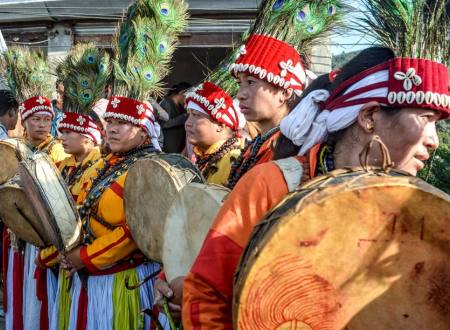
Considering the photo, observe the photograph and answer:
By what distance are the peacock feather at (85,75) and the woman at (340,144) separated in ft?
10.8

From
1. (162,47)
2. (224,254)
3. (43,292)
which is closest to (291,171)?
(224,254)

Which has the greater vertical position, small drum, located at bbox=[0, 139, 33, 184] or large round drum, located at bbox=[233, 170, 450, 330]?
large round drum, located at bbox=[233, 170, 450, 330]

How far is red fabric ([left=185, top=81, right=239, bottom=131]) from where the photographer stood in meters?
3.99

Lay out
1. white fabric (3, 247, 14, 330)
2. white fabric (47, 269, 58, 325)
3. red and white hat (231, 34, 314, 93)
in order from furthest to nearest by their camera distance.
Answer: white fabric (3, 247, 14, 330)
white fabric (47, 269, 58, 325)
red and white hat (231, 34, 314, 93)

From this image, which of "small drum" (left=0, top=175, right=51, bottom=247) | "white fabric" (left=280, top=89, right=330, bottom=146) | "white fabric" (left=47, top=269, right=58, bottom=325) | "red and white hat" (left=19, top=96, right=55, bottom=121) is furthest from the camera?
"red and white hat" (left=19, top=96, right=55, bottom=121)

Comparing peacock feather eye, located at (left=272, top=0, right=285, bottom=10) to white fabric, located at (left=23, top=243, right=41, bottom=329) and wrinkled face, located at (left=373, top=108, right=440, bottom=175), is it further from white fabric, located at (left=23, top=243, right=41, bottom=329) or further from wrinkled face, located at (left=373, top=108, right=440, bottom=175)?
white fabric, located at (left=23, top=243, right=41, bottom=329)

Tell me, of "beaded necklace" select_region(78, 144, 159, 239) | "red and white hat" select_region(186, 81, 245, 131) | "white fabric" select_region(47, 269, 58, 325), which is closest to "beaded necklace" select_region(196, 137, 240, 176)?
"red and white hat" select_region(186, 81, 245, 131)

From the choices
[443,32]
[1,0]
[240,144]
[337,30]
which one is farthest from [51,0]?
[443,32]

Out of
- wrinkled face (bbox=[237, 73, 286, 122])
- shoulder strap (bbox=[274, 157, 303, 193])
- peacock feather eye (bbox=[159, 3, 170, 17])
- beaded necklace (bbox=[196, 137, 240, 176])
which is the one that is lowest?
beaded necklace (bbox=[196, 137, 240, 176])

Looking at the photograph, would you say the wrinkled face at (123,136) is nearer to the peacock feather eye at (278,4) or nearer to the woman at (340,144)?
the peacock feather eye at (278,4)

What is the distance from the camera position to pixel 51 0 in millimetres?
10805

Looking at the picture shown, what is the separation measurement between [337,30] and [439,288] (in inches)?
63.5

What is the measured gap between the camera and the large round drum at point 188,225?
7.77 feet

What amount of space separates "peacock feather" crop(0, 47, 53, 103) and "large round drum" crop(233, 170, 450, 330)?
555 cm
